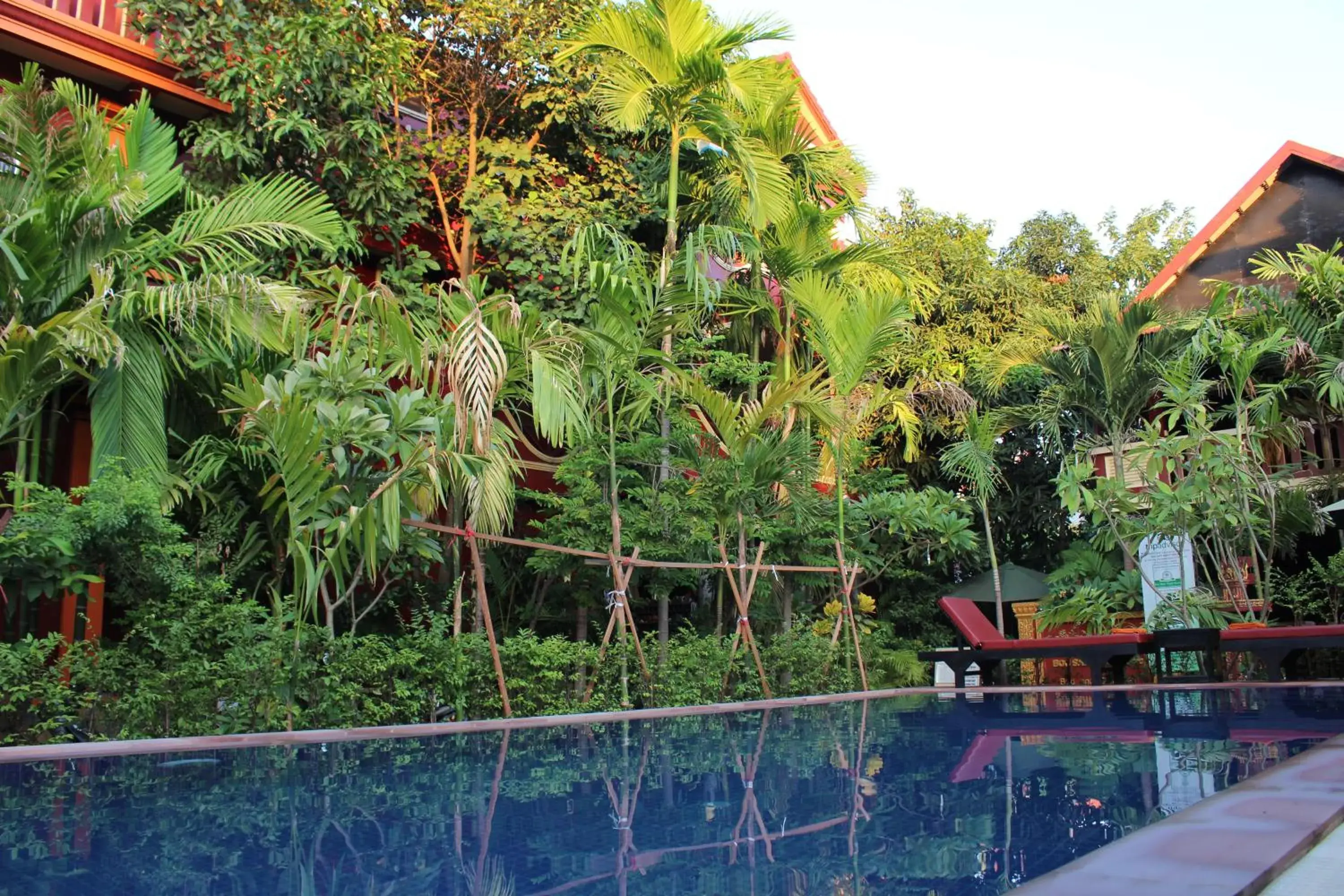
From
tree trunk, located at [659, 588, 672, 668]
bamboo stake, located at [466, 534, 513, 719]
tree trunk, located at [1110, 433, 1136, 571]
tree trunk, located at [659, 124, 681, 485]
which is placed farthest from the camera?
tree trunk, located at [1110, 433, 1136, 571]

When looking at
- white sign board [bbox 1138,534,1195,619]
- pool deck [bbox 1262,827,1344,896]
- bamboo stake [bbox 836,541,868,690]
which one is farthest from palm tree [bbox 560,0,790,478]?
pool deck [bbox 1262,827,1344,896]

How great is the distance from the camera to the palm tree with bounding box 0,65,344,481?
6.48 metres

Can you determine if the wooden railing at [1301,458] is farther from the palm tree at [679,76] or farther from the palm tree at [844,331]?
the palm tree at [679,76]

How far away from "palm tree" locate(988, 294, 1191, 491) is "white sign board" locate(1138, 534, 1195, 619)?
1.05m

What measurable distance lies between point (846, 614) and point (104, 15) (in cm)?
836

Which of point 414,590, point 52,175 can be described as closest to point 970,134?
point 414,590

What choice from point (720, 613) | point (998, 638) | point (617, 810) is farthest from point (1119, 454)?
point (617, 810)

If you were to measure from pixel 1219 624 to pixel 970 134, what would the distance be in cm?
1228

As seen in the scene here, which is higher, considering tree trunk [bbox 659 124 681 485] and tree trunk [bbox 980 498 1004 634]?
tree trunk [bbox 659 124 681 485]

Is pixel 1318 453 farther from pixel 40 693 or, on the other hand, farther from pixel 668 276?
pixel 40 693

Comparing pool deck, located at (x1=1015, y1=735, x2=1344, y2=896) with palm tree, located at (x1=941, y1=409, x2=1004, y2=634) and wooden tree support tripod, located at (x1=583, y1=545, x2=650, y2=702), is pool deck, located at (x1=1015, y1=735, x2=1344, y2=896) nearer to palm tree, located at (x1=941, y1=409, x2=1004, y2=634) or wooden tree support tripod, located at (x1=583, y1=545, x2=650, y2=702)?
wooden tree support tripod, located at (x1=583, y1=545, x2=650, y2=702)

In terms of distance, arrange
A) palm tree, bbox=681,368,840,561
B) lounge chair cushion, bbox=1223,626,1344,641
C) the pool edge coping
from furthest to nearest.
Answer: palm tree, bbox=681,368,840,561, lounge chair cushion, bbox=1223,626,1344,641, the pool edge coping

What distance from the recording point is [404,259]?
11.0 meters

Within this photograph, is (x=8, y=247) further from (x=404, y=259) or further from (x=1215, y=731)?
(x=1215, y=731)
